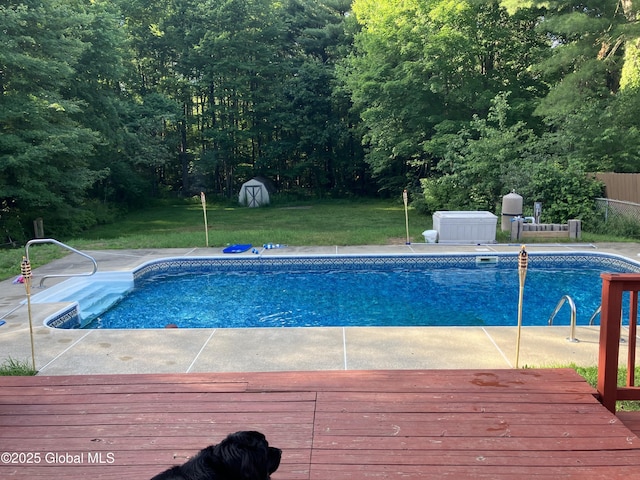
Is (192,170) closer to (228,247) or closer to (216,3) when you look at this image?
(216,3)

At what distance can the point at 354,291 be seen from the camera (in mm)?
8391

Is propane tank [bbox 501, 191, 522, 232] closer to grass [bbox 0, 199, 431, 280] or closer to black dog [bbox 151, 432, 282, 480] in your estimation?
grass [bbox 0, 199, 431, 280]

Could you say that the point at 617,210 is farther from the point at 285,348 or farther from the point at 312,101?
the point at 312,101

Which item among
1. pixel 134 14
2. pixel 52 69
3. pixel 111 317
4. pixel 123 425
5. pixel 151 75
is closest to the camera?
pixel 123 425

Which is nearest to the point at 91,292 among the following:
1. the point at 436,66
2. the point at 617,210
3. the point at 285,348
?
the point at 285,348

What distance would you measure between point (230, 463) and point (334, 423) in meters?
1.25

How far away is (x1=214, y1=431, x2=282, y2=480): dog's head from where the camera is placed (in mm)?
1570

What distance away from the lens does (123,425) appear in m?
2.76

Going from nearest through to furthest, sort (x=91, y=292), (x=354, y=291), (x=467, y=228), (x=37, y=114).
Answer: (x=91, y=292), (x=354, y=291), (x=467, y=228), (x=37, y=114)

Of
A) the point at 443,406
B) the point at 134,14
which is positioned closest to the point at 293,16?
the point at 134,14

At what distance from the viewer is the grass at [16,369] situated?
4121 mm

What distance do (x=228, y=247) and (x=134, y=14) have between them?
1750 centimetres

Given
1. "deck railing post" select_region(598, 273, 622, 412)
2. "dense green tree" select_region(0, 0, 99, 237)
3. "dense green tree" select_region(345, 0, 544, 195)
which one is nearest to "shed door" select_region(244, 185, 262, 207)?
"dense green tree" select_region(345, 0, 544, 195)

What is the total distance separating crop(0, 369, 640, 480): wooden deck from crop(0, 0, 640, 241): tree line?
415 inches
